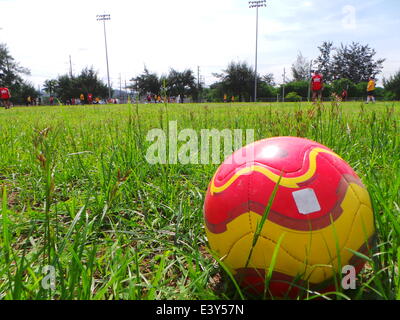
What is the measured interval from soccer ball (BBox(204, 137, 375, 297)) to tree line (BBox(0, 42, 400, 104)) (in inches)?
2080

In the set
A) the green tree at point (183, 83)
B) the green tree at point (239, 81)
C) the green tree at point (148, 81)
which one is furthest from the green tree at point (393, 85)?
the green tree at point (148, 81)

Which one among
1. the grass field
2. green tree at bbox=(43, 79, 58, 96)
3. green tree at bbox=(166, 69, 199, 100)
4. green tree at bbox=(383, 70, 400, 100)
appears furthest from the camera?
green tree at bbox=(166, 69, 199, 100)

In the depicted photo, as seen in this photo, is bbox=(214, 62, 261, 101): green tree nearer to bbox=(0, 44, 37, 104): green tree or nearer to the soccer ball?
bbox=(0, 44, 37, 104): green tree

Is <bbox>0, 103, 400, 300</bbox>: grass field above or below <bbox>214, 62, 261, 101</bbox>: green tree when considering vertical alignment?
below

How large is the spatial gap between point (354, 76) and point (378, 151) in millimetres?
86982

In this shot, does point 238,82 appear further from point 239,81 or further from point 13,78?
point 13,78

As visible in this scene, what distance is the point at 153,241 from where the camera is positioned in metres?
1.88

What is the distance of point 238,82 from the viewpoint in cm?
6638

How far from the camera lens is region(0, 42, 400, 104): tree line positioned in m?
59.2

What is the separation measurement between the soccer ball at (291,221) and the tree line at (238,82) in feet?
173

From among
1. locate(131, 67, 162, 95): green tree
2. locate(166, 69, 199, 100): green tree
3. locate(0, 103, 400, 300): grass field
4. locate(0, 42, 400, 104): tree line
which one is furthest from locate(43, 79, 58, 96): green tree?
locate(0, 103, 400, 300): grass field
